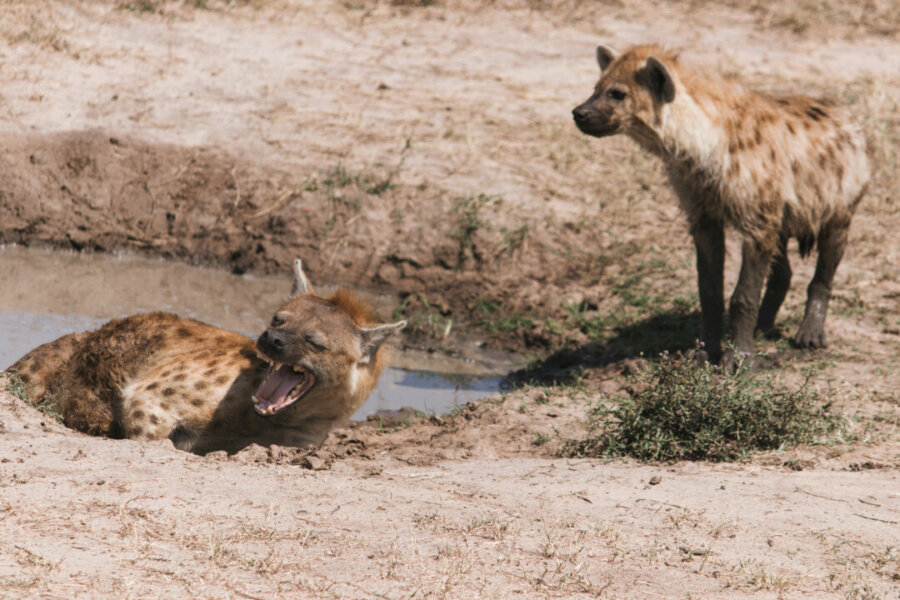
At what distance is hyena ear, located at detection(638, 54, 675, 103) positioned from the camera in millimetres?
5848

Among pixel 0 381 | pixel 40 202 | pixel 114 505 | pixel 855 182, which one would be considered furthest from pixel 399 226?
pixel 114 505

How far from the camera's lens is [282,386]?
4.45 m

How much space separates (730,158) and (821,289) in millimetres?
1270

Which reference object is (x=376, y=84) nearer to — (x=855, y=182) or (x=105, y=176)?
(x=105, y=176)

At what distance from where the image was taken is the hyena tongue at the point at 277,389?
438 centimetres

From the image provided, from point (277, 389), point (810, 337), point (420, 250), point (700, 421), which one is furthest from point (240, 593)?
point (420, 250)

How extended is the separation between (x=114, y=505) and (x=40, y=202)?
508 cm

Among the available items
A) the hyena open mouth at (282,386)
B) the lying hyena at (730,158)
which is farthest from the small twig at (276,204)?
the hyena open mouth at (282,386)

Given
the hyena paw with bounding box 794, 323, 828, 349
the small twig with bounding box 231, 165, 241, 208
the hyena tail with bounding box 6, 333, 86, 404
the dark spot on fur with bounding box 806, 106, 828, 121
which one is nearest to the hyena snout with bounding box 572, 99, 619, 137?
the dark spot on fur with bounding box 806, 106, 828, 121

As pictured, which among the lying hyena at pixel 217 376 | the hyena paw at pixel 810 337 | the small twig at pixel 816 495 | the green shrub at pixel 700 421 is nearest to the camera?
the small twig at pixel 816 495

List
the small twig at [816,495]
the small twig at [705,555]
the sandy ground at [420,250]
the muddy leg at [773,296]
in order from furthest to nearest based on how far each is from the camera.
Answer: the muddy leg at [773,296] < the small twig at [816,495] < the small twig at [705,555] < the sandy ground at [420,250]

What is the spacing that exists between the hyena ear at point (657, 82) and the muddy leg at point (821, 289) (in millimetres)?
1425

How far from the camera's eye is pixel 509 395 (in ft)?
19.0

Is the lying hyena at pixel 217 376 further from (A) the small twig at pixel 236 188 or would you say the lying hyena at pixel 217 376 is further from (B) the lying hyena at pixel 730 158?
(A) the small twig at pixel 236 188
